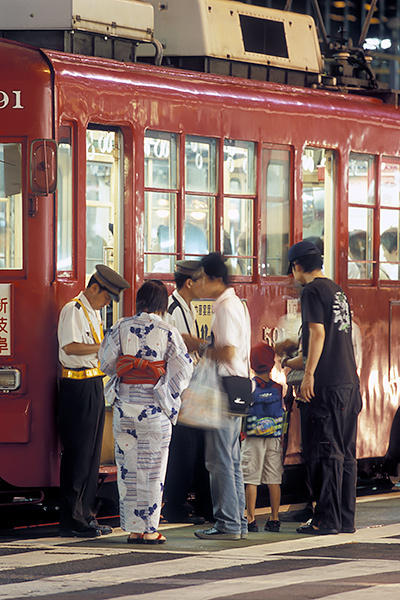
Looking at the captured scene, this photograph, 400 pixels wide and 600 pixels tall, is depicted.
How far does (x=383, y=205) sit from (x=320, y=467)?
3297 mm

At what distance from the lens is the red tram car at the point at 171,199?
10016mm

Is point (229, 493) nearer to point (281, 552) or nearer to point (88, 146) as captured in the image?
point (281, 552)

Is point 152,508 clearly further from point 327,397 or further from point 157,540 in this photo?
point 327,397

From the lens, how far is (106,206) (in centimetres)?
1062

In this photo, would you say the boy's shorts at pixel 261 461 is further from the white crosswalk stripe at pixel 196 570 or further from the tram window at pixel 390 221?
the tram window at pixel 390 221

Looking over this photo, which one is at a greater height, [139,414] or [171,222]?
[171,222]

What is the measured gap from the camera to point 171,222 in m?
10.9

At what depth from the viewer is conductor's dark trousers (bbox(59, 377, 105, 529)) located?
32.7 feet

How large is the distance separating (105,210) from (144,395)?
159cm

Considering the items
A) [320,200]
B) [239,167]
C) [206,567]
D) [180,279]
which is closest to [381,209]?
[320,200]

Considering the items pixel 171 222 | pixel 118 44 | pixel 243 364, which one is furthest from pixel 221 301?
pixel 118 44

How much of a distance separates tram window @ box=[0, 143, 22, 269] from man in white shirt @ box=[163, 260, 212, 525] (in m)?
1.19

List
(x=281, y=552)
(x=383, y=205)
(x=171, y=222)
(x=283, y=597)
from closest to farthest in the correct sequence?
(x=283, y=597) → (x=281, y=552) → (x=171, y=222) → (x=383, y=205)

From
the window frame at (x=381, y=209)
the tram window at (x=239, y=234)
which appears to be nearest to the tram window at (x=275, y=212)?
the tram window at (x=239, y=234)
